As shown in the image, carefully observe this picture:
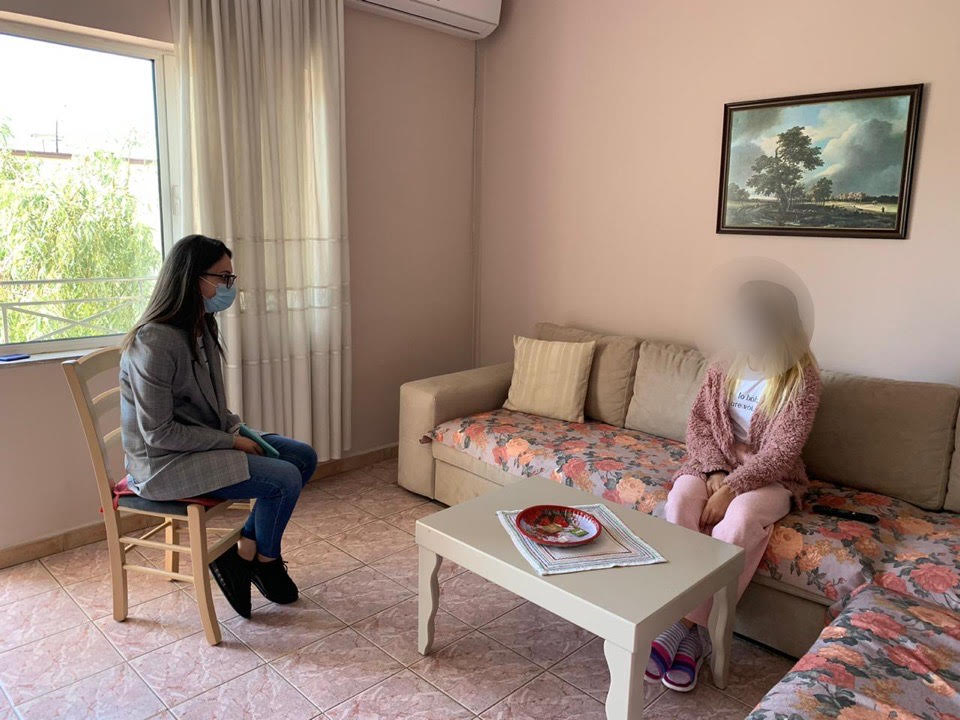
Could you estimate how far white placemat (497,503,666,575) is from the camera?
1.79m

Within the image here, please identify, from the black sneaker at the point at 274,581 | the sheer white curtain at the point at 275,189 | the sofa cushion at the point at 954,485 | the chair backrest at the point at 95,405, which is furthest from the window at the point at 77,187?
the sofa cushion at the point at 954,485

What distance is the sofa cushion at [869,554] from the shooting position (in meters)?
1.91

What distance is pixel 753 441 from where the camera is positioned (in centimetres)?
234

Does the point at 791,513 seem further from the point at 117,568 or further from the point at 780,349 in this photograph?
the point at 117,568

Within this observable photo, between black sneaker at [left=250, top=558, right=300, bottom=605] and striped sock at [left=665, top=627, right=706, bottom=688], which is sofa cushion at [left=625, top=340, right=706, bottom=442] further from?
black sneaker at [left=250, top=558, right=300, bottom=605]

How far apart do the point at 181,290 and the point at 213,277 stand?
0.10 metres

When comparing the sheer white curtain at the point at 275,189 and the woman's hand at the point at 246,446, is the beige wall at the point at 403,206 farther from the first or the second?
the woman's hand at the point at 246,446

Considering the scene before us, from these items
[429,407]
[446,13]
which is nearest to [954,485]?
[429,407]

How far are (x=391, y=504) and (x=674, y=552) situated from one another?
5.44 feet

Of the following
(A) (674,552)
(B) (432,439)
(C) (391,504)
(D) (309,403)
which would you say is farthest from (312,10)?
(A) (674,552)

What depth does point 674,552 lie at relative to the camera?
6.15 feet

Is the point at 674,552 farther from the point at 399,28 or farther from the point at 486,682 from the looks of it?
the point at 399,28

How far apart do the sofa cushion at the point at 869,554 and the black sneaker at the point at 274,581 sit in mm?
1505

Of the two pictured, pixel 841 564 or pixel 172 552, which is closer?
pixel 841 564
